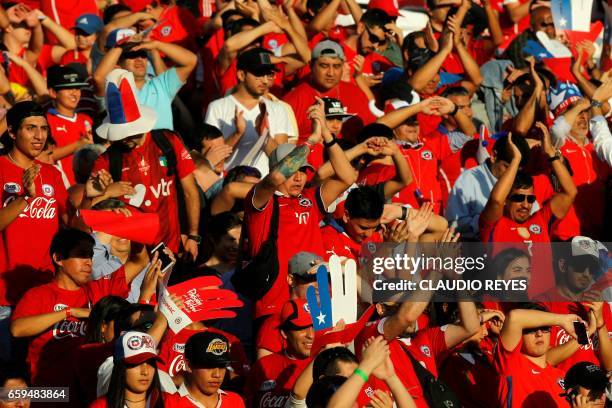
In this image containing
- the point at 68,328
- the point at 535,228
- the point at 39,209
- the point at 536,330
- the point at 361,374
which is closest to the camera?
the point at 361,374

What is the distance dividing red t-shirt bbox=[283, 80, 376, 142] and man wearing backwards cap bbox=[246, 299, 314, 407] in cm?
327

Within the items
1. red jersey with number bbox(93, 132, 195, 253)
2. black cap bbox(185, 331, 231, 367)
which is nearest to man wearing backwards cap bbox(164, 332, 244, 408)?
black cap bbox(185, 331, 231, 367)

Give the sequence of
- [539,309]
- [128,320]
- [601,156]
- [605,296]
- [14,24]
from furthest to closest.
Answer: [14,24], [601,156], [605,296], [539,309], [128,320]

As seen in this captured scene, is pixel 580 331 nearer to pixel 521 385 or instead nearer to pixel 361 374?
pixel 521 385

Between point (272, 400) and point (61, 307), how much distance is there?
1.59m

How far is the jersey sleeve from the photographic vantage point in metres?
10.9

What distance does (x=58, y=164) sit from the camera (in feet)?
38.8

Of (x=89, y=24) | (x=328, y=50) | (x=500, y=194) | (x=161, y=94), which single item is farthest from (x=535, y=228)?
(x=89, y=24)

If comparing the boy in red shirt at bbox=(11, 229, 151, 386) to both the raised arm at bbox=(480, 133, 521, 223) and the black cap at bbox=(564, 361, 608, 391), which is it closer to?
the black cap at bbox=(564, 361, 608, 391)

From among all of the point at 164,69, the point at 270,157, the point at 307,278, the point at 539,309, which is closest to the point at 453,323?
the point at 539,309

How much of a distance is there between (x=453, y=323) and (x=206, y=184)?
2507mm

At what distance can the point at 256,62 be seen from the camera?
39.7ft

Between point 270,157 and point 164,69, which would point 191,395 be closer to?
point 270,157

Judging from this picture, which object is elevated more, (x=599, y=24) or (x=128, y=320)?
(x=128, y=320)
